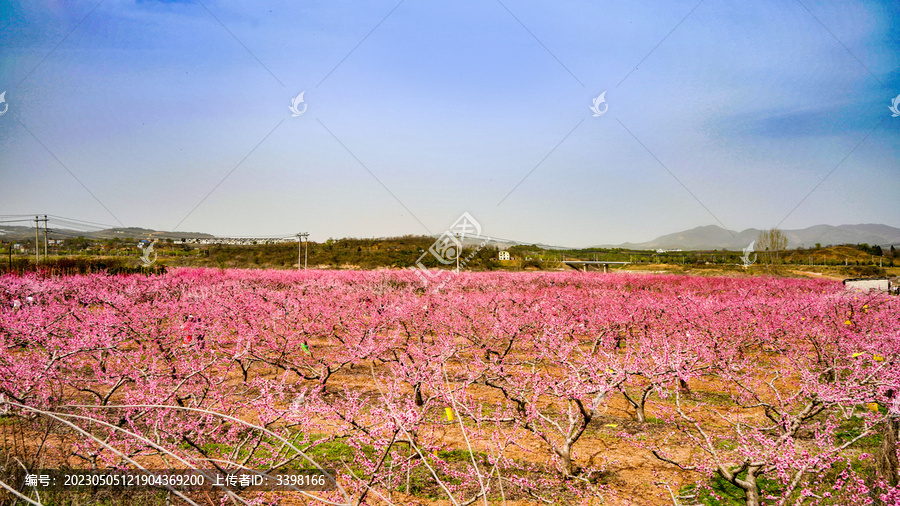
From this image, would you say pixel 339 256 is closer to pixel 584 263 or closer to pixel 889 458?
pixel 584 263

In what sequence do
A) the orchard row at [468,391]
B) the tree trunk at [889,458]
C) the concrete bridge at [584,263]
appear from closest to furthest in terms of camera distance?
the tree trunk at [889,458] → the orchard row at [468,391] → the concrete bridge at [584,263]

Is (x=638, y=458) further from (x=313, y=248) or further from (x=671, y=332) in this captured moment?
(x=313, y=248)

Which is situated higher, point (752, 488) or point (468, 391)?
point (752, 488)

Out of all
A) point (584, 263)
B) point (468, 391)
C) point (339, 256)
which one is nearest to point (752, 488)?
point (468, 391)

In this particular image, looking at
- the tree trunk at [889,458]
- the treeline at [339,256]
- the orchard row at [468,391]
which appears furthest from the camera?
the treeline at [339,256]

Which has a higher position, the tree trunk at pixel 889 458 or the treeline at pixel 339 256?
the treeline at pixel 339 256

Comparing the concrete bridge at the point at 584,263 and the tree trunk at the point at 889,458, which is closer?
the tree trunk at the point at 889,458

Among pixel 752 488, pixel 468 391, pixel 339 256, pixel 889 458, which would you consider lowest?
pixel 468 391

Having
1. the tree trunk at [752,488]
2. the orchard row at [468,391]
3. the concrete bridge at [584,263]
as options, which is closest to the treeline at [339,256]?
the concrete bridge at [584,263]

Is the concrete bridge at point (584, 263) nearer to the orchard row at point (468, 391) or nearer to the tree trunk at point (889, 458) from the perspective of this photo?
the orchard row at point (468, 391)

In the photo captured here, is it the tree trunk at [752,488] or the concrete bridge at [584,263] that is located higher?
the concrete bridge at [584,263]

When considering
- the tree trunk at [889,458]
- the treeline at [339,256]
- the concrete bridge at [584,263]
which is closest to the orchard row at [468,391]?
the tree trunk at [889,458]

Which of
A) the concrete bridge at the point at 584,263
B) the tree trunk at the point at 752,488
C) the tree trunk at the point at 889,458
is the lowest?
the tree trunk at the point at 752,488

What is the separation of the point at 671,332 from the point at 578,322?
5.41 feet
